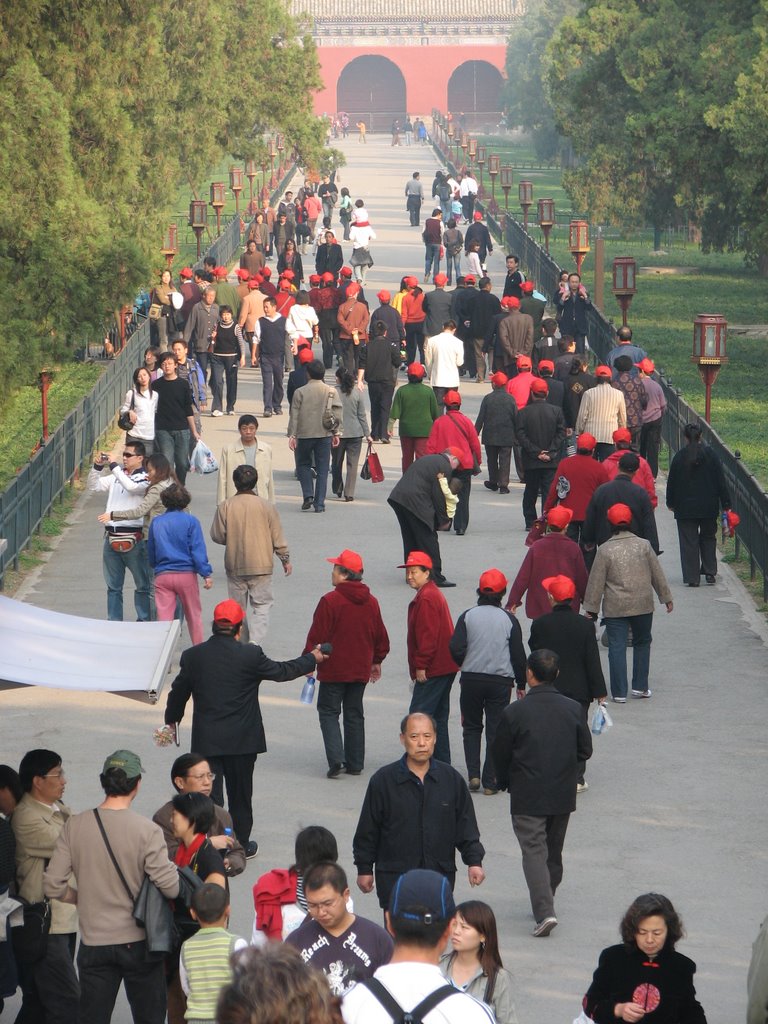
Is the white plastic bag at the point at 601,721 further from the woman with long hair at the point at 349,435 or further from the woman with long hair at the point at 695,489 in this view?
the woman with long hair at the point at 349,435

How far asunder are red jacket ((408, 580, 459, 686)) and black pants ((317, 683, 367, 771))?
395 millimetres

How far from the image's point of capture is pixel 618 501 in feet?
45.0

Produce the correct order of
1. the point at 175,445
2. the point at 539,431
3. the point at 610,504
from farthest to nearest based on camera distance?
the point at 175,445 < the point at 539,431 < the point at 610,504

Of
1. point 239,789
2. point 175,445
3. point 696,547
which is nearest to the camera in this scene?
point 239,789

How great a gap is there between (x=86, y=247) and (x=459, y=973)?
14551 millimetres

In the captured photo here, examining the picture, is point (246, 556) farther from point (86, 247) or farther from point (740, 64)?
point (740, 64)

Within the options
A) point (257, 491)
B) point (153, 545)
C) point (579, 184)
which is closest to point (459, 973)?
point (153, 545)

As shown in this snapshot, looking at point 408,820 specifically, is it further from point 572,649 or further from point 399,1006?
point 399,1006

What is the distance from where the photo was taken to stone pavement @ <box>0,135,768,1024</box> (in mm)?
8977

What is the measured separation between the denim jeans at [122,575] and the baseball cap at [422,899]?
8067 mm

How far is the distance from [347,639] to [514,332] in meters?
12.0

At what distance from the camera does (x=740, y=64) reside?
29.2 metres

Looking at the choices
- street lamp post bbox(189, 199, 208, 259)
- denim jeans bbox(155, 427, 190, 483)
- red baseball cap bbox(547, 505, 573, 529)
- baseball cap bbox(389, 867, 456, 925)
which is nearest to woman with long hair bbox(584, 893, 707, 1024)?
baseball cap bbox(389, 867, 456, 925)

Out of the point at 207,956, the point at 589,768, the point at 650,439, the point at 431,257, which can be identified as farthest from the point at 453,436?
the point at 431,257
